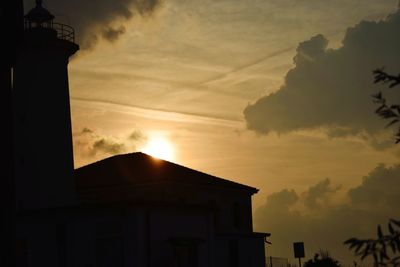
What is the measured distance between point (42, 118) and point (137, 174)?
1085 centimetres

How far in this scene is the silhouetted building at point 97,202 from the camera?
115 ft

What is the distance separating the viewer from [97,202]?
3681 centimetres

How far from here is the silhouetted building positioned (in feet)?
115

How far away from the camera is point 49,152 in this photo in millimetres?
41156

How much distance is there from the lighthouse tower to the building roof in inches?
319

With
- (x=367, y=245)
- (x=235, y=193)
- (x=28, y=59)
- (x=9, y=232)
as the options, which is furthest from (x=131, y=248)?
(x=367, y=245)

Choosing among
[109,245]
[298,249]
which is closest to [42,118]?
[109,245]

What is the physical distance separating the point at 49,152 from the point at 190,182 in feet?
39.4

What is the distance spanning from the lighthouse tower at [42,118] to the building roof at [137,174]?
8108mm

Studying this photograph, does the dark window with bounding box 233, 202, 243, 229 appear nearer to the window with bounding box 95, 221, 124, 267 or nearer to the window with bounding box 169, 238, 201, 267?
the window with bounding box 169, 238, 201, 267

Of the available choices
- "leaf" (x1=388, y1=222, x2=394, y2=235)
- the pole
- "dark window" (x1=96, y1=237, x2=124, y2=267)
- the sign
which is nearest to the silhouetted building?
"dark window" (x1=96, y1=237, x2=124, y2=267)

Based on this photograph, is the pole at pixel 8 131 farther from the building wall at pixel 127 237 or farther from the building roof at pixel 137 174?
the building roof at pixel 137 174

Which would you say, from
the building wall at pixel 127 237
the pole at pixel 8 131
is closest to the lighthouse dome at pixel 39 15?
the building wall at pixel 127 237

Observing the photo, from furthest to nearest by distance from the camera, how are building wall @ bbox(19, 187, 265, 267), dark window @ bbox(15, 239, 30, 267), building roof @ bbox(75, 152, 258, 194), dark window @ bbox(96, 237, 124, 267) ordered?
building roof @ bbox(75, 152, 258, 194) < dark window @ bbox(15, 239, 30, 267) < building wall @ bbox(19, 187, 265, 267) < dark window @ bbox(96, 237, 124, 267)
